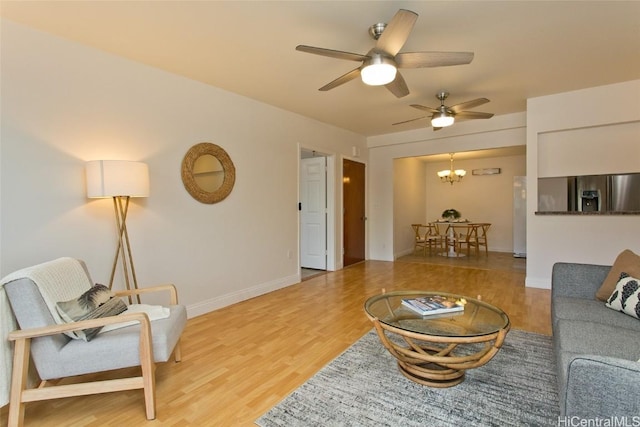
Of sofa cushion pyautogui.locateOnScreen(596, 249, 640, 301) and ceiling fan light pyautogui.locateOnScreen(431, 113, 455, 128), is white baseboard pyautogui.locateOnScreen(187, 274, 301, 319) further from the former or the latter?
sofa cushion pyautogui.locateOnScreen(596, 249, 640, 301)

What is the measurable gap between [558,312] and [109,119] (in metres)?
3.72

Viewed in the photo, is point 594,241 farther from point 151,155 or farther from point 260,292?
point 151,155

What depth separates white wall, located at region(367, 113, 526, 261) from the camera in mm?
4922

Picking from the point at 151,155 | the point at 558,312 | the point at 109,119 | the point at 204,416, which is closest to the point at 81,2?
the point at 109,119

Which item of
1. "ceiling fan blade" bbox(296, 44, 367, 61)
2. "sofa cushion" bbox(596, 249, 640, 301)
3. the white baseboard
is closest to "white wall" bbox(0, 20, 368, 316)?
the white baseboard

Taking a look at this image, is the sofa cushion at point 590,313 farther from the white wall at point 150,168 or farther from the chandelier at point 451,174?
the chandelier at point 451,174

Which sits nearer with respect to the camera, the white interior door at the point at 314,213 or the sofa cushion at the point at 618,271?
the sofa cushion at the point at 618,271

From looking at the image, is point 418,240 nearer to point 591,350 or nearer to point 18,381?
point 591,350

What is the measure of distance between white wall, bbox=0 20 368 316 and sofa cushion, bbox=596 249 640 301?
131 inches

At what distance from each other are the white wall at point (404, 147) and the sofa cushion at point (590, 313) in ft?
10.9

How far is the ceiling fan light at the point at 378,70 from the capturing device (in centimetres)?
219

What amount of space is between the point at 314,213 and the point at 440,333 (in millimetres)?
3934

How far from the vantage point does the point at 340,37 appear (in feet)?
8.23

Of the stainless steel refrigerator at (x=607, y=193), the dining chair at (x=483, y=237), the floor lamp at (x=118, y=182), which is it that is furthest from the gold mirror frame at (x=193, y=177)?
the dining chair at (x=483, y=237)
